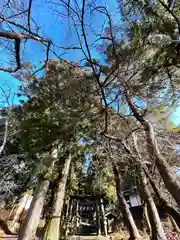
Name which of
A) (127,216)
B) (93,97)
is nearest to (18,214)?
(127,216)

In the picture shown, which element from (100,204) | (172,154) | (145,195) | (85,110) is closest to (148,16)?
(85,110)

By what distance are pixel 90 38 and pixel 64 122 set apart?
3.55m

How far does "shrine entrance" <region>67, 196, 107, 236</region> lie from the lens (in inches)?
342

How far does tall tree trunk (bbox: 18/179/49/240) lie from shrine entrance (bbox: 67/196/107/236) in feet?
13.6

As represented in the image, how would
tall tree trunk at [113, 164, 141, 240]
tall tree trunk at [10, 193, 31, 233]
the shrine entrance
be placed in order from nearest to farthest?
tall tree trunk at [113, 164, 141, 240], the shrine entrance, tall tree trunk at [10, 193, 31, 233]

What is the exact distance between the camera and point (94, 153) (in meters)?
6.65

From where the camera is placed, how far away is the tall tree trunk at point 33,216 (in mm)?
4633

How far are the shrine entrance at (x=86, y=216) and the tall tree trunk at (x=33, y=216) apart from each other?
4.15 meters

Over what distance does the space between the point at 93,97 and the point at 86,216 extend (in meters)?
9.32

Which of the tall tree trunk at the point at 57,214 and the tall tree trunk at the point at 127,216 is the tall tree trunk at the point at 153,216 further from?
the tall tree trunk at the point at 57,214

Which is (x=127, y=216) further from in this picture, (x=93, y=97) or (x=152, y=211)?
(x=93, y=97)

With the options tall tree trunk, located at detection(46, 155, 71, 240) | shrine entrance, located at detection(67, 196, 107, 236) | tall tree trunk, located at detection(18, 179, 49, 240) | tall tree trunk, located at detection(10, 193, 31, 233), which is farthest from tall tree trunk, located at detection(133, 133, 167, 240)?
tall tree trunk, located at detection(10, 193, 31, 233)

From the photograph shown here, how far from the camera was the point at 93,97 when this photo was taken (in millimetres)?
4879

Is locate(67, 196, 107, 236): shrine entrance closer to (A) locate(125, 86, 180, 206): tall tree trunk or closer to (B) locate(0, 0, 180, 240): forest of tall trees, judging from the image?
(B) locate(0, 0, 180, 240): forest of tall trees
